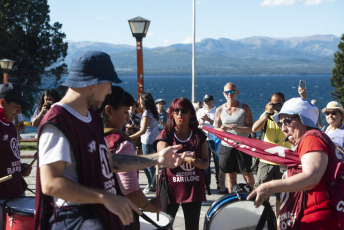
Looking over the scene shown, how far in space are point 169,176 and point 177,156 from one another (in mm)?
1840

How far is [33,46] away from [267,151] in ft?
125

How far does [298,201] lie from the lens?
3354 millimetres

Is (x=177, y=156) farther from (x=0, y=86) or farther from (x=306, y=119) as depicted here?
(x=0, y=86)

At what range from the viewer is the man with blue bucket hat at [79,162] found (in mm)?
2395

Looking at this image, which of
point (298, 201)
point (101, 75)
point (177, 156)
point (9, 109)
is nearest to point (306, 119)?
point (298, 201)

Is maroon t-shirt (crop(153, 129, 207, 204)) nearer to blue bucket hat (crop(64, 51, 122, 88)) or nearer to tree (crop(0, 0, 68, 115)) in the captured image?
blue bucket hat (crop(64, 51, 122, 88))

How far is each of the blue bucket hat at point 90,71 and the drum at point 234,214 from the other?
2.02 metres

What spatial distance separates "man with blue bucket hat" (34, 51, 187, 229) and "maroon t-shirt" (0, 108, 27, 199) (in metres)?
1.78

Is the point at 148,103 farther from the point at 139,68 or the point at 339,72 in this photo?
the point at 339,72

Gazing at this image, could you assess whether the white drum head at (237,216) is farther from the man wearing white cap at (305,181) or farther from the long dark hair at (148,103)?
the long dark hair at (148,103)

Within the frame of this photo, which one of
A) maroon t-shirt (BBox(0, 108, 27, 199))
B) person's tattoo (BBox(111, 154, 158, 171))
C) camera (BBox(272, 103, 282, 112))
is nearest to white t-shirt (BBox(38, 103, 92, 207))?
person's tattoo (BBox(111, 154, 158, 171))

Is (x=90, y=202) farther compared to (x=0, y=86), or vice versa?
(x=0, y=86)

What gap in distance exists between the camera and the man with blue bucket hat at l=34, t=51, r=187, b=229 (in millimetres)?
2395

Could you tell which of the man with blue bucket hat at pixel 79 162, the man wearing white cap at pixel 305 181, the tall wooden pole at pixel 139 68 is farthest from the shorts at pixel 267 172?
the tall wooden pole at pixel 139 68
